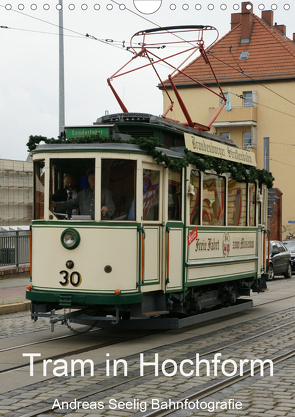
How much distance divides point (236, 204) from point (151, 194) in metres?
3.39

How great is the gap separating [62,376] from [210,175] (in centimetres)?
534

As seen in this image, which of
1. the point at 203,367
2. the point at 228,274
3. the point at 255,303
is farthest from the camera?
the point at 255,303

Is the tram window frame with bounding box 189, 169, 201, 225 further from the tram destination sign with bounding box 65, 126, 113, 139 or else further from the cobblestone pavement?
the cobblestone pavement

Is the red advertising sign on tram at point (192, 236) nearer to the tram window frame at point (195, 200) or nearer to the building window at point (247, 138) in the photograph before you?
the tram window frame at point (195, 200)

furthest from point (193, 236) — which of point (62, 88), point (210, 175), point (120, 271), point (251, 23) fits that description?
point (251, 23)

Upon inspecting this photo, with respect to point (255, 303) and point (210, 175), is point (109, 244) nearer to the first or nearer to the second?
point (210, 175)

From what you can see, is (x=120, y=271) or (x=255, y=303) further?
(x=255, y=303)

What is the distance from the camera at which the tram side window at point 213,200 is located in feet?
38.3

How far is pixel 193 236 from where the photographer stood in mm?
11211

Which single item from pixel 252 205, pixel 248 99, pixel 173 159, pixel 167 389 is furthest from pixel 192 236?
pixel 248 99

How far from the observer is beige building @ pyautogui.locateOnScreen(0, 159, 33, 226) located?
52969 millimetres

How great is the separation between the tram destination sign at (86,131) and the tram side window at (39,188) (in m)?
0.62

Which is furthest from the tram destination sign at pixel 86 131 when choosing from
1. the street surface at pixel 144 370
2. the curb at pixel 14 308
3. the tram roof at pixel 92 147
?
the curb at pixel 14 308

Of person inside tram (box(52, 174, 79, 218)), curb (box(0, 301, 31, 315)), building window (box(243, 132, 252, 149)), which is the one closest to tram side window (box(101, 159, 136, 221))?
person inside tram (box(52, 174, 79, 218))
